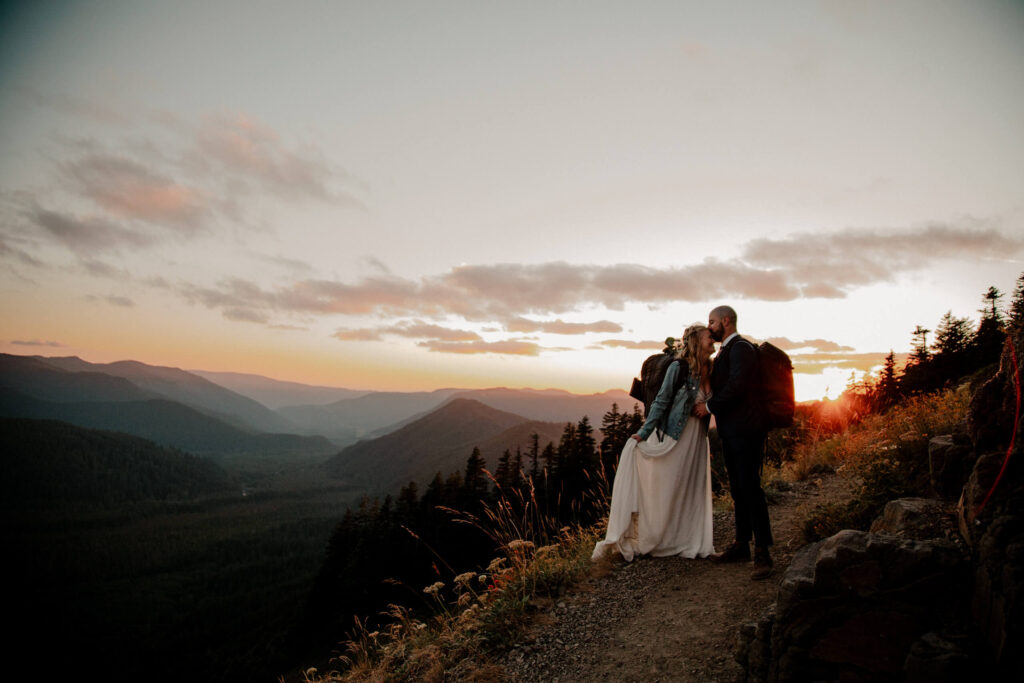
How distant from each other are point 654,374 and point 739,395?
1.25 m

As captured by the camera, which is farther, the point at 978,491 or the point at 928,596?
the point at 978,491

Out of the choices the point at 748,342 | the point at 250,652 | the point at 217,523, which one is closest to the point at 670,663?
the point at 748,342

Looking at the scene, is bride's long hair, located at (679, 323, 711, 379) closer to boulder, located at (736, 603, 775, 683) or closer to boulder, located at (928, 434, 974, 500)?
boulder, located at (928, 434, 974, 500)

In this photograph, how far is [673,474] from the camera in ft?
18.7

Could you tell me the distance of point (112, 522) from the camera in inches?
7756

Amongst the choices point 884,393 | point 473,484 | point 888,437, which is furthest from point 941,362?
point 473,484

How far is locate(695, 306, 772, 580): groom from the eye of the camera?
4848mm

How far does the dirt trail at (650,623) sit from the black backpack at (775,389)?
5.00 ft

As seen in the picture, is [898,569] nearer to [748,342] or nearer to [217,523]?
[748,342]

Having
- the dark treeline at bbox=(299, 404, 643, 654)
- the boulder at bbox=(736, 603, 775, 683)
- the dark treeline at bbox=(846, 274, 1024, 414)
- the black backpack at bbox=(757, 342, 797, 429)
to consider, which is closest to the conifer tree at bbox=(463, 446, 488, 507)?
the dark treeline at bbox=(299, 404, 643, 654)

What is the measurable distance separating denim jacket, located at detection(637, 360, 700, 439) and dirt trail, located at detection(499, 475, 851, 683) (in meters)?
1.61

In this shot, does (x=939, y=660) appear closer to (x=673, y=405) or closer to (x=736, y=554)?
(x=736, y=554)

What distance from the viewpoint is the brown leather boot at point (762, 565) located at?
4.68 meters

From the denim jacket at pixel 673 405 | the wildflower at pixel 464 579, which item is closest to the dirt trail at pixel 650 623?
the wildflower at pixel 464 579
